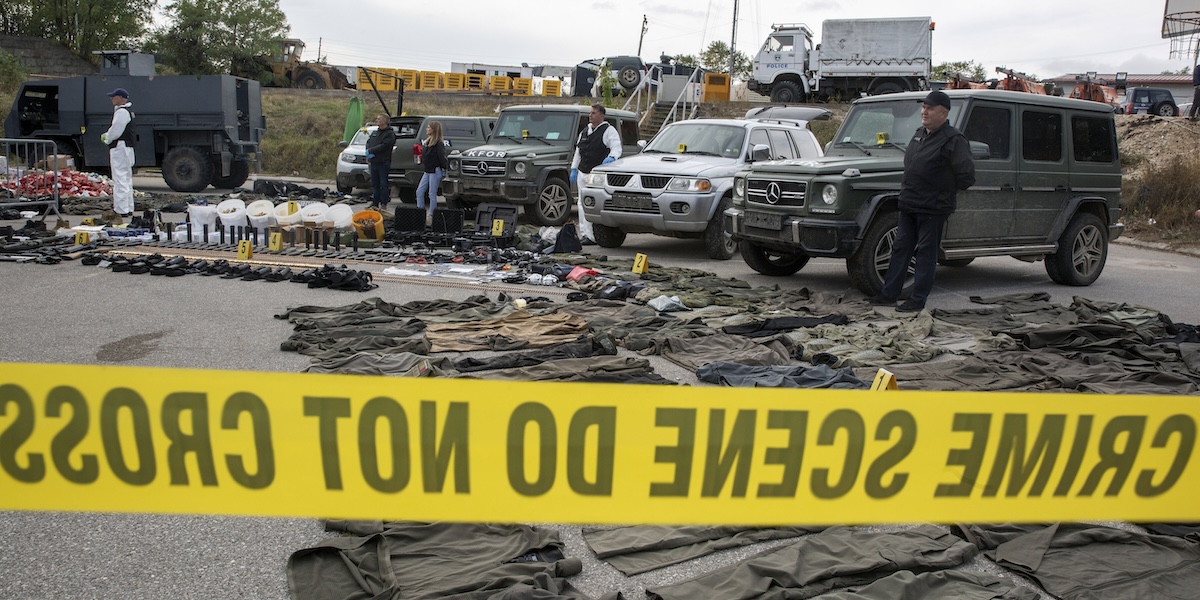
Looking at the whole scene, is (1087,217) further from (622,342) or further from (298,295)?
(298,295)

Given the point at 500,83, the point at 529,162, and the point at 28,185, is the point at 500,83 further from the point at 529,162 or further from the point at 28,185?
the point at 529,162

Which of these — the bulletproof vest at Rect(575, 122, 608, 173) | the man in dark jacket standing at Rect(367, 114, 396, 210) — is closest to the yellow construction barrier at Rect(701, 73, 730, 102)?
the man in dark jacket standing at Rect(367, 114, 396, 210)

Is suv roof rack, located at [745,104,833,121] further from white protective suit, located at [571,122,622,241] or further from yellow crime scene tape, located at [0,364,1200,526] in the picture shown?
yellow crime scene tape, located at [0,364,1200,526]

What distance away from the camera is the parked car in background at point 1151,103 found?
40.0 meters

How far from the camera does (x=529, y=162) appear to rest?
14.6 metres

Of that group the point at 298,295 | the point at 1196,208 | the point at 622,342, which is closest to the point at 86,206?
the point at 298,295

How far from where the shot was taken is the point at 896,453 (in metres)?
2.30

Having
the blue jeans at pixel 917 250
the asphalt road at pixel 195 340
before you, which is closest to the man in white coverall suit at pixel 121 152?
the asphalt road at pixel 195 340

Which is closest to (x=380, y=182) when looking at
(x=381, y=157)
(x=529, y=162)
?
(x=381, y=157)

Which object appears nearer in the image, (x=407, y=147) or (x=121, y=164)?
(x=121, y=164)

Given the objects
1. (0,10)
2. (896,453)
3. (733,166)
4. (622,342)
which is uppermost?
(0,10)

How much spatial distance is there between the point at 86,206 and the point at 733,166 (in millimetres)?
11625

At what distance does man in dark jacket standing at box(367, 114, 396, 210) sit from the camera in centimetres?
1599

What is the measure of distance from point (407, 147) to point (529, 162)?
423 cm
